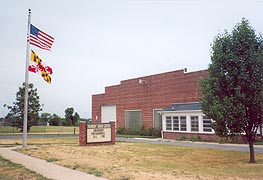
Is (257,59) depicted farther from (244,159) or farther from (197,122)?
(197,122)

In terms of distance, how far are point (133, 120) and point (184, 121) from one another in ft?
39.7

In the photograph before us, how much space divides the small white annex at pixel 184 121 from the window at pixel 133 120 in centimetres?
716

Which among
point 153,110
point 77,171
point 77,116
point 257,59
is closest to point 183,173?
point 77,171

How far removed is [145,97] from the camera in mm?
38844

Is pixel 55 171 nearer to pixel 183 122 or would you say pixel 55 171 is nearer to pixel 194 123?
pixel 194 123

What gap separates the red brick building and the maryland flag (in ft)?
48.8

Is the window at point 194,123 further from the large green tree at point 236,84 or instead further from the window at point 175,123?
the large green tree at point 236,84

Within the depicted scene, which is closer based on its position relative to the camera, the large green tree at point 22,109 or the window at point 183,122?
the window at point 183,122

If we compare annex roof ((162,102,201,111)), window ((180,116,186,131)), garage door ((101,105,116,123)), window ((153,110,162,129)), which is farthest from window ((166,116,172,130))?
garage door ((101,105,116,123))

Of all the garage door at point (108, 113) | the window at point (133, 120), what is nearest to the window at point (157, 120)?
the window at point (133, 120)

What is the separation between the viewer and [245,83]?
1351 cm

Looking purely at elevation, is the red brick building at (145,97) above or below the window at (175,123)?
above

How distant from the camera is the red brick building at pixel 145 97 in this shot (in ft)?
108

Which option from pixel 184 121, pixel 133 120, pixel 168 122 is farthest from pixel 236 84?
pixel 133 120
